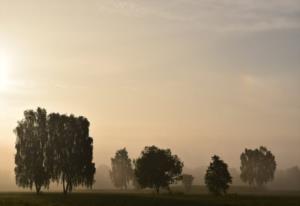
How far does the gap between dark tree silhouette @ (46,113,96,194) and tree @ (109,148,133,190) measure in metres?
86.7

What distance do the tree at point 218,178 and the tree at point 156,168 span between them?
13075mm

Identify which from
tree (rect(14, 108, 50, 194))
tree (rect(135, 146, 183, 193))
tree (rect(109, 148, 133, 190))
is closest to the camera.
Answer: tree (rect(14, 108, 50, 194))

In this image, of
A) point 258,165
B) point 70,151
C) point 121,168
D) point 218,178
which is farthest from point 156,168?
point 258,165

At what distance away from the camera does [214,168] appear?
103 meters

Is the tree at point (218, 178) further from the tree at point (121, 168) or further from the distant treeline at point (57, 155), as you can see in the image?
the tree at point (121, 168)

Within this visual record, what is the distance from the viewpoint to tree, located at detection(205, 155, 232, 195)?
101 meters

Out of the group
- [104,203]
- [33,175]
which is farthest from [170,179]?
[104,203]

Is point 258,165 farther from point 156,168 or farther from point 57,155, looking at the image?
point 57,155

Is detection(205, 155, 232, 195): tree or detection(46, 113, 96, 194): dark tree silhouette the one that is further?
detection(205, 155, 232, 195): tree

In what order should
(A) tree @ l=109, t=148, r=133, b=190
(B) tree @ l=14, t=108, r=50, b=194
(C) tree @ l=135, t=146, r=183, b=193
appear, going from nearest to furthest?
1. (B) tree @ l=14, t=108, r=50, b=194
2. (C) tree @ l=135, t=146, r=183, b=193
3. (A) tree @ l=109, t=148, r=133, b=190

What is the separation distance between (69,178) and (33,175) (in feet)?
24.6

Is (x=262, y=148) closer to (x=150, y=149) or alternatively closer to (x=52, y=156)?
(x=150, y=149)

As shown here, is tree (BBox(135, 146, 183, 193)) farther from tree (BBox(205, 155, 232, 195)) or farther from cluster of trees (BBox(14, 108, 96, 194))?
cluster of trees (BBox(14, 108, 96, 194))

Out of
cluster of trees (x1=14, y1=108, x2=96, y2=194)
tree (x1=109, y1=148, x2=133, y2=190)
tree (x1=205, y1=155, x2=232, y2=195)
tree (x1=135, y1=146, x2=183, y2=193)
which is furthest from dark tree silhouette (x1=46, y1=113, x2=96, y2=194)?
tree (x1=109, y1=148, x2=133, y2=190)
